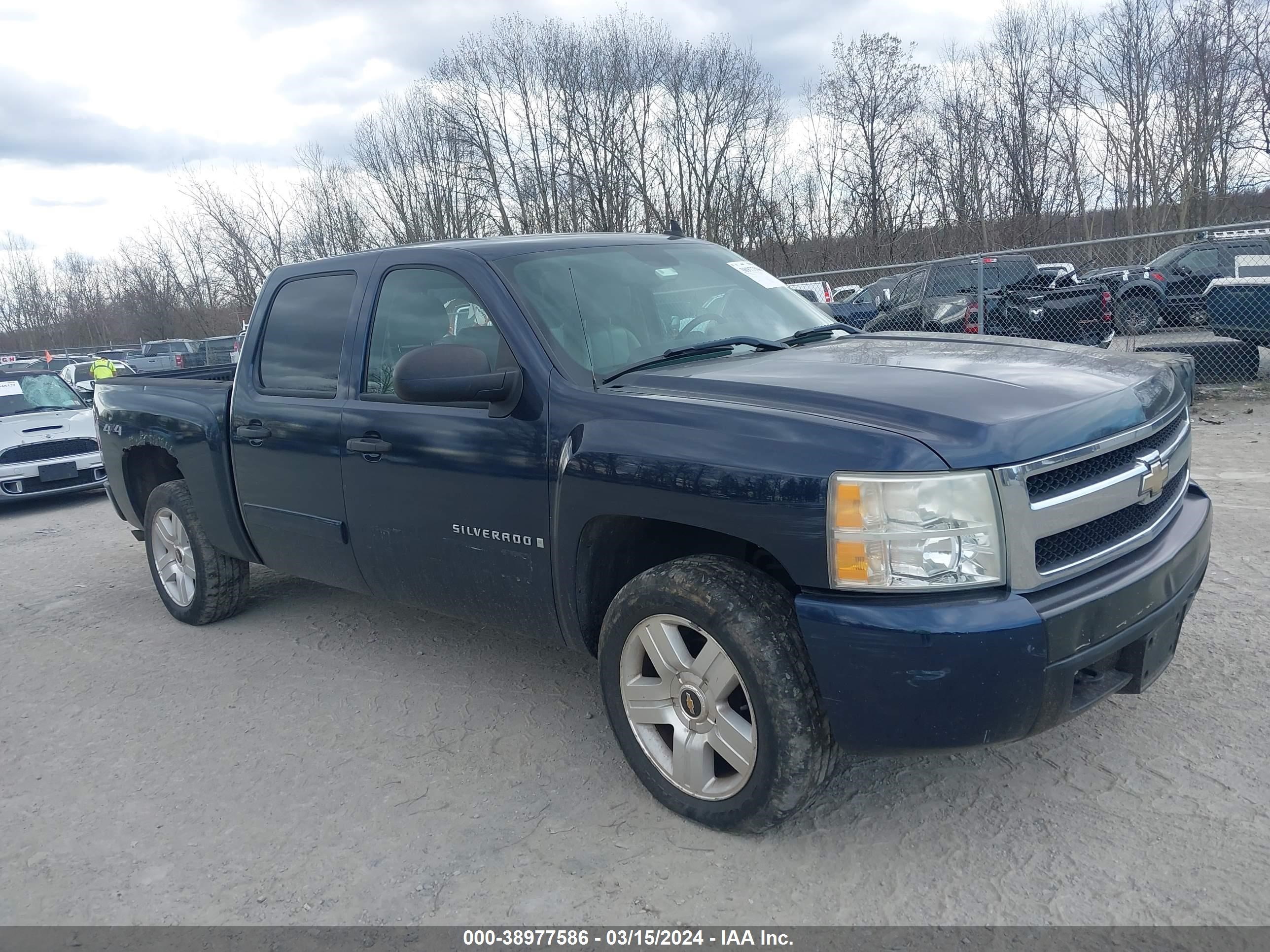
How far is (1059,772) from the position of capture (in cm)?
315

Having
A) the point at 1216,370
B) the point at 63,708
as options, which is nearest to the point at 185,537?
the point at 63,708

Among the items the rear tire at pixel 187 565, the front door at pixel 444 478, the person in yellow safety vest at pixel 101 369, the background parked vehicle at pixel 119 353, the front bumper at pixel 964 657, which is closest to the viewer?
the front bumper at pixel 964 657

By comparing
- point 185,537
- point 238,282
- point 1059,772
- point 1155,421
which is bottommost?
point 1059,772

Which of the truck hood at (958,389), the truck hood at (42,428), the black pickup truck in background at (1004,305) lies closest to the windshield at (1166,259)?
the black pickup truck in background at (1004,305)

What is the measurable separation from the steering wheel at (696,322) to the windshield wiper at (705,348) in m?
0.08

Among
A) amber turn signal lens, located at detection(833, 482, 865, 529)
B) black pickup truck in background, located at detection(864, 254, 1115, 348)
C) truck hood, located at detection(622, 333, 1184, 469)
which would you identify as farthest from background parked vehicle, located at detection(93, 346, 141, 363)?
amber turn signal lens, located at detection(833, 482, 865, 529)

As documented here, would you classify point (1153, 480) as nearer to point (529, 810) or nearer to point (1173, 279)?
point (529, 810)

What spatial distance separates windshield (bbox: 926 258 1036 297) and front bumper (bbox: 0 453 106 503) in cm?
925

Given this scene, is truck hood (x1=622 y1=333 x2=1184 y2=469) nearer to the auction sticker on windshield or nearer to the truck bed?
the auction sticker on windshield

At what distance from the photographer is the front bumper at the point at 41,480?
9844mm

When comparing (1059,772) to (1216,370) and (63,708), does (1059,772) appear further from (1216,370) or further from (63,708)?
(1216,370)

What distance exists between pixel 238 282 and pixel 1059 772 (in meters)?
42.7

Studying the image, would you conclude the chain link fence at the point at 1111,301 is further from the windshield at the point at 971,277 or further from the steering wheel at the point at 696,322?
the steering wheel at the point at 696,322

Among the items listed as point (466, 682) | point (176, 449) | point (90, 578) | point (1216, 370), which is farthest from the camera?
point (1216, 370)
